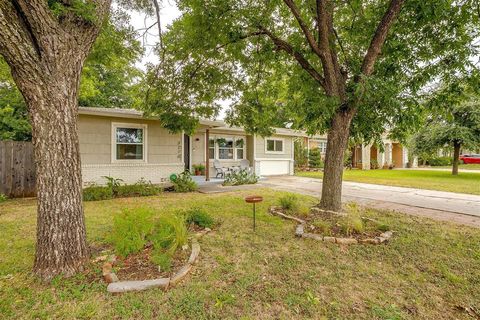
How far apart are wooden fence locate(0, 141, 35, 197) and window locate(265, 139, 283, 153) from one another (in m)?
11.1

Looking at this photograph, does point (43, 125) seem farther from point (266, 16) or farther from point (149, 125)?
point (149, 125)

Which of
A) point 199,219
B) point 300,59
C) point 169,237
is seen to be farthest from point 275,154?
point 169,237

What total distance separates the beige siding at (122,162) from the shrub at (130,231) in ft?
20.0

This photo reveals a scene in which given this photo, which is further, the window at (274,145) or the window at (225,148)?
the window at (274,145)

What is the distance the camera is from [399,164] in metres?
26.0

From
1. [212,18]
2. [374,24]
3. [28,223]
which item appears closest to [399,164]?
[374,24]

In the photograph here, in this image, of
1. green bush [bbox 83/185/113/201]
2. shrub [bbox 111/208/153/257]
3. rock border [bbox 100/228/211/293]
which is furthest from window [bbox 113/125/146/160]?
rock border [bbox 100/228/211/293]

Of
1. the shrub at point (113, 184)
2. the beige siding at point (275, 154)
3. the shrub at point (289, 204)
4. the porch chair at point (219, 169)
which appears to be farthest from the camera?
the beige siding at point (275, 154)

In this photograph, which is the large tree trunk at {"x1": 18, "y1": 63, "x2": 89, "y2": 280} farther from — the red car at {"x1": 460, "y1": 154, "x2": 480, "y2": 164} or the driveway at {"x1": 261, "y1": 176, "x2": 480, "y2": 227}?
the red car at {"x1": 460, "y1": 154, "x2": 480, "y2": 164}

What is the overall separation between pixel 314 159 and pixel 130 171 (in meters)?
14.9

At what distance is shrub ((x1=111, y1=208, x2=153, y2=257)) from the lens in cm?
319

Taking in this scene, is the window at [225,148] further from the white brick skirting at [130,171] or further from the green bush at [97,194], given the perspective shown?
the green bush at [97,194]

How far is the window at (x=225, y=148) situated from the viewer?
13.8m

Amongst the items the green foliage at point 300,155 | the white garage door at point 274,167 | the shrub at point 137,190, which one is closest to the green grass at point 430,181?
the white garage door at point 274,167
